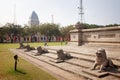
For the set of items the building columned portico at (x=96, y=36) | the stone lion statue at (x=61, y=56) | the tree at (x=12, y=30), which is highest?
the tree at (x=12, y=30)

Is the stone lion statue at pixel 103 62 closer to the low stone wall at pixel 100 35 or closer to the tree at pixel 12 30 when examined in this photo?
the low stone wall at pixel 100 35

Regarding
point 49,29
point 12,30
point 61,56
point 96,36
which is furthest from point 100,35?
point 49,29

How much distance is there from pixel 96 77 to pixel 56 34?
202 feet

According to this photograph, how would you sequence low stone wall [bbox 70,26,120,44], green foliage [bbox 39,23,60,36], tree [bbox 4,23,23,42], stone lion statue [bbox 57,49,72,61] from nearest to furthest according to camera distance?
stone lion statue [bbox 57,49,72,61] < low stone wall [bbox 70,26,120,44] < tree [bbox 4,23,23,42] < green foliage [bbox 39,23,60,36]

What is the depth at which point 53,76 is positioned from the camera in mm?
7820

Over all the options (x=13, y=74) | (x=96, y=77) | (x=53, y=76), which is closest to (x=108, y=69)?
(x=96, y=77)

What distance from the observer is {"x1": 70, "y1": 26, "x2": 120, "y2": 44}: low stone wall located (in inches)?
504

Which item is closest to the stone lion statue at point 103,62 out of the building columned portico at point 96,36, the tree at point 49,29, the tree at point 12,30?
the building columned portico at point 96,36

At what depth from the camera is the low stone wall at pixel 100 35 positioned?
1280cm

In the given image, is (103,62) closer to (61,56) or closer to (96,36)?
(61,56)

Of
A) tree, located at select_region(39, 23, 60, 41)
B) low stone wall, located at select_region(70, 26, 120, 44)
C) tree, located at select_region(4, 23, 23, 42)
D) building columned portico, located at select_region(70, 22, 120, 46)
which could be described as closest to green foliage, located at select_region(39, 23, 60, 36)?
tree, located at select_region(39, 23, 60, 41)

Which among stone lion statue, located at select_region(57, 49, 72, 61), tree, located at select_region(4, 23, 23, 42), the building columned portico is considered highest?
tree, located at select_region(4, 23, 23, 42)

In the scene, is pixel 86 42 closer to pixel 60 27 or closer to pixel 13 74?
pixel 13 74

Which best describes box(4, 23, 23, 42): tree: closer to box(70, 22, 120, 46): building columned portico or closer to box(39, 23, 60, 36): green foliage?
box(39, 23, 60, 36): green foliage
